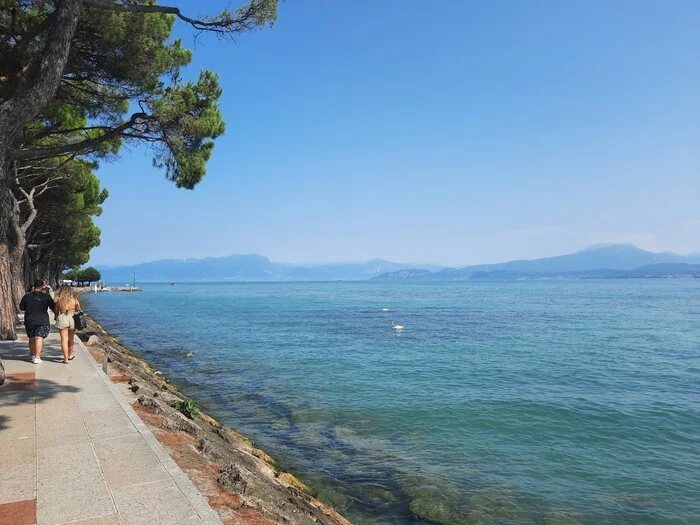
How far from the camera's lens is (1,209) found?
30.9ft

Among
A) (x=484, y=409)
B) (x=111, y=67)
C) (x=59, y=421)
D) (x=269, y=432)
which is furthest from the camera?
(x=484, y=409)

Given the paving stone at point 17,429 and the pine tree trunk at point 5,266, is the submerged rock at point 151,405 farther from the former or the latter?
the pine tree trunk at point 5,266

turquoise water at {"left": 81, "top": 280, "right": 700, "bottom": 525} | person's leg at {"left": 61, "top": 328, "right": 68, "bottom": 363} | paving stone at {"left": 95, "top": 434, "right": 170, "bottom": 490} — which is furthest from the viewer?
person's leg at {"left": 61, "top": 328, "right": 68, "bottom": 363}

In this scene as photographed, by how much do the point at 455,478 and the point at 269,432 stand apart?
543 cm

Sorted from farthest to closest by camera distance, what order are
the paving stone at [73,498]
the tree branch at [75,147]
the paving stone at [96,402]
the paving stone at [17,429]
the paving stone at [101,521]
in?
the tree branch at [75,147], the paving stone at [96,402], the paving stone at [17,429], the paving stone at [73,498], the paving stone at [101,521]

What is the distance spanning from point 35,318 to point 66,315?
67 cm

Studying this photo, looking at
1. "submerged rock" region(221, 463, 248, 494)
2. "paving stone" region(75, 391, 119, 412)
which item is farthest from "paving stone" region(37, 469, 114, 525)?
"paving stone" region(75, 391, 119, 412)

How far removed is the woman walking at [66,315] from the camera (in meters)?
11.7

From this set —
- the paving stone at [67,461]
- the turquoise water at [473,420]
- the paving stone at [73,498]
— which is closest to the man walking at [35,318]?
the turquoise water at [473,420]

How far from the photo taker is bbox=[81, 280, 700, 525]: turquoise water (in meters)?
9.19

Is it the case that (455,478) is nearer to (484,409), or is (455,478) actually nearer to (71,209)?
(484,409)

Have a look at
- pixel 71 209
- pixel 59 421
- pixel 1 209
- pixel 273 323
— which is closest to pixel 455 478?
pixel 59 421

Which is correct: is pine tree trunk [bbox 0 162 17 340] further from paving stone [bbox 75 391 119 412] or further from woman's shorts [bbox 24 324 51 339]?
paving stone [bbox 75 391 119 412]

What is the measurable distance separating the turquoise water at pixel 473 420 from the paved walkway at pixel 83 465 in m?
4.25
